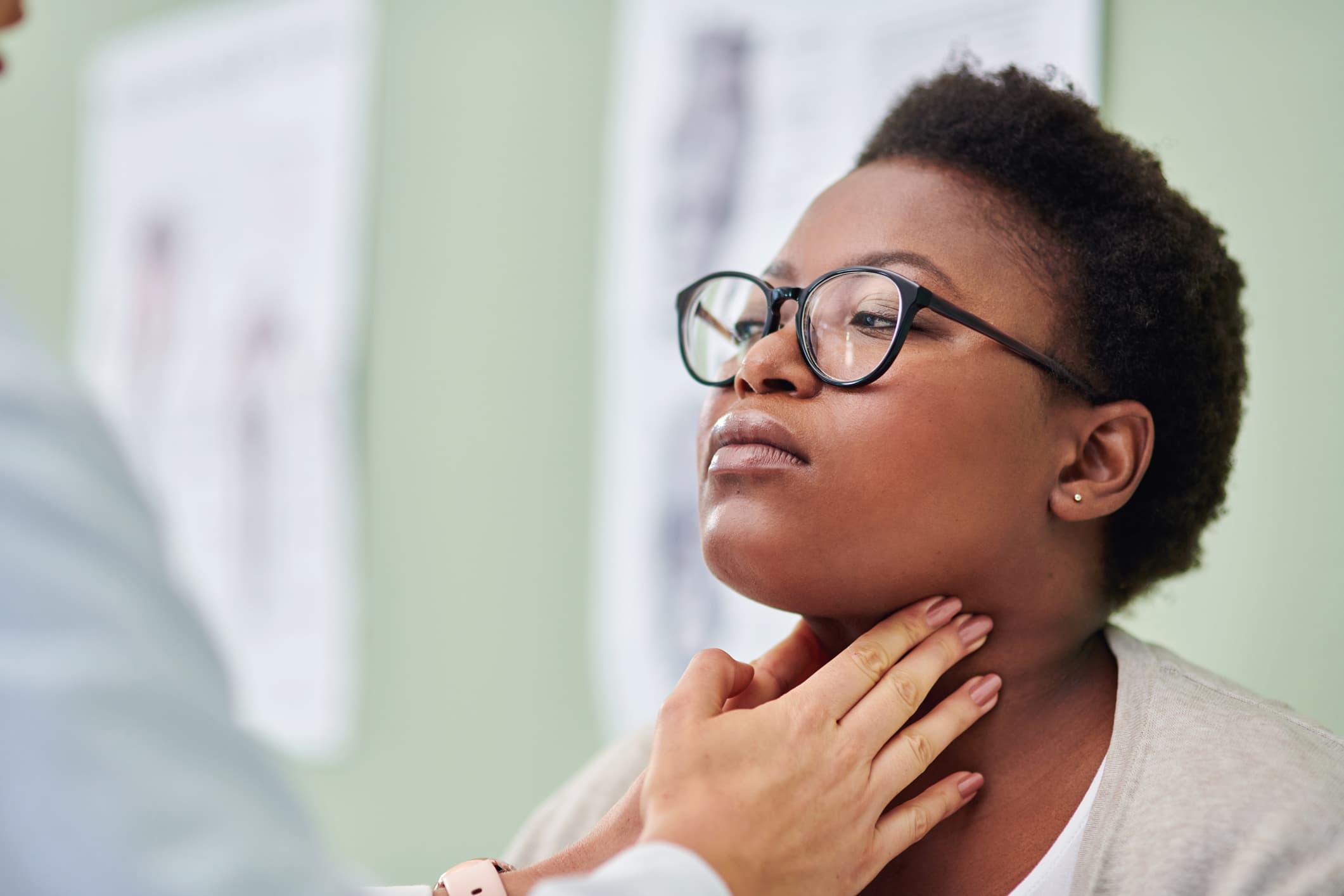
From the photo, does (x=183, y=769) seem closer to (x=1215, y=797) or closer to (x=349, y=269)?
(x=1215, y=797)

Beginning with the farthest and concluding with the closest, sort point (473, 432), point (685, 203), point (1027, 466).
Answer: point (473, 432) → point (685, 203) → point (1027, 466)

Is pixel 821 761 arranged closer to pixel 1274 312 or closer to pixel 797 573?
pixel 797 573

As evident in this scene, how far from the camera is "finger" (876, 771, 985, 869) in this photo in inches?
34.6

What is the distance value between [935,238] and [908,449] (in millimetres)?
182

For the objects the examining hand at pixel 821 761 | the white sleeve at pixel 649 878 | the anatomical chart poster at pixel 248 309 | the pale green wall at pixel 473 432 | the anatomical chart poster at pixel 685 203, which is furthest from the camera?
the anatomical chart poster at pixel 248 309

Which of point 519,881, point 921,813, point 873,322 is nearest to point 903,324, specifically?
point 873,322

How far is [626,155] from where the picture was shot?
1842 mm

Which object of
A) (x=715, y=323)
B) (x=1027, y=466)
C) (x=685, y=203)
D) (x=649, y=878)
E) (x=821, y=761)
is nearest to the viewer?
(x=649, y=878)

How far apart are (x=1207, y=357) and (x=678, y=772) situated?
0.59 m

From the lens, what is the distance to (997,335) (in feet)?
3.08

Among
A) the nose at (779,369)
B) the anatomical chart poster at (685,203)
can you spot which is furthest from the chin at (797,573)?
the anatomical chart poster at (685,203)

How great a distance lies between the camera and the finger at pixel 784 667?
3.40 feet

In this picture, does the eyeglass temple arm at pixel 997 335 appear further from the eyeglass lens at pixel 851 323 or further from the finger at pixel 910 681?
the finger at pixel 910 681

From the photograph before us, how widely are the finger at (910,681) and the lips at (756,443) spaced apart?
18 cm
